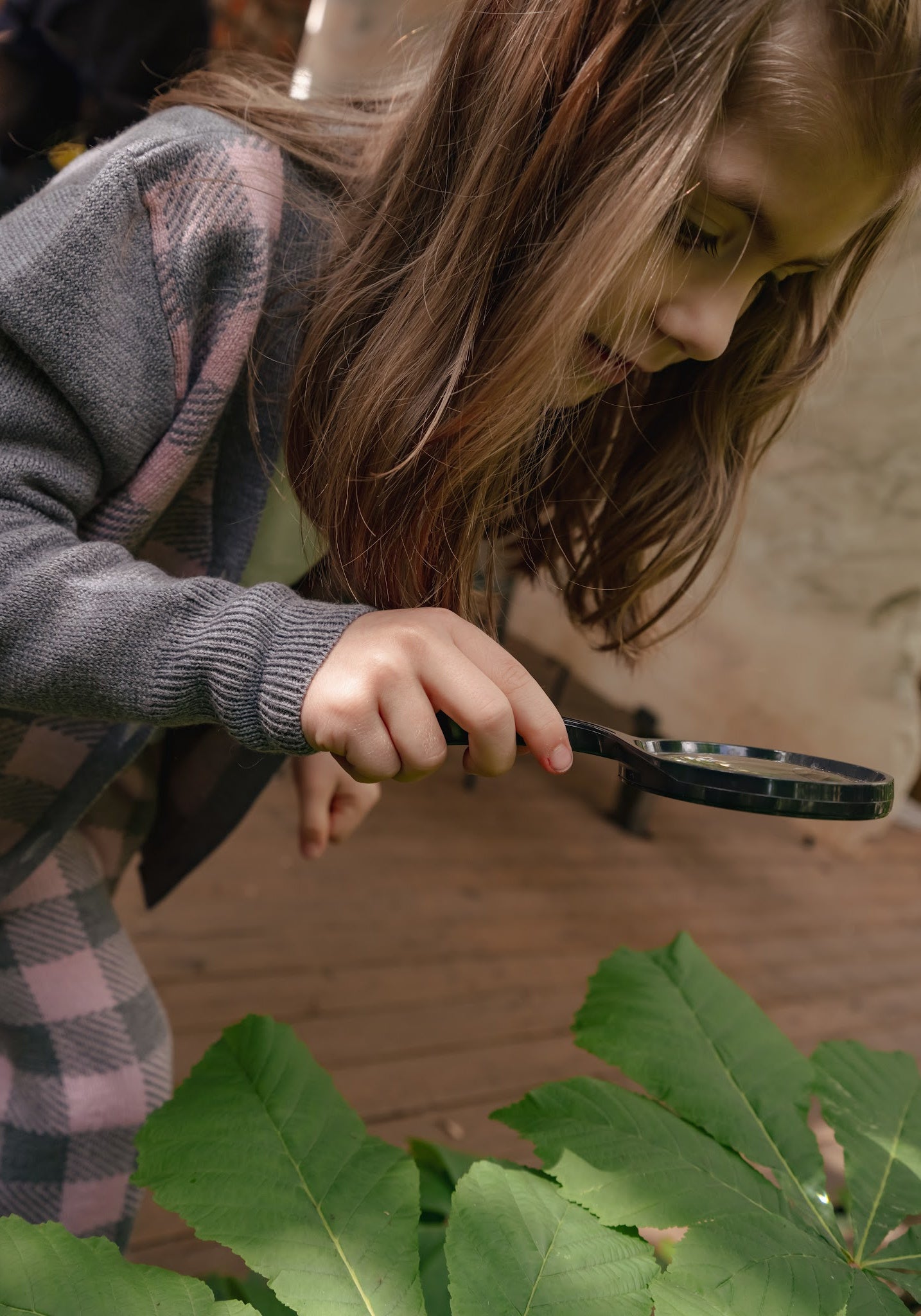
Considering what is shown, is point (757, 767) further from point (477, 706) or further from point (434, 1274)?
point (434, 1274)

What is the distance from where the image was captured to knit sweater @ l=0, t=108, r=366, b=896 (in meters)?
0.52

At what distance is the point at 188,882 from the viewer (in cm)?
182

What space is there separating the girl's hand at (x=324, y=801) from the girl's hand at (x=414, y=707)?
0.50 meters

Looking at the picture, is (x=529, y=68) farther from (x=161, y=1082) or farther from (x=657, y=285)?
(x=161, y=1082)

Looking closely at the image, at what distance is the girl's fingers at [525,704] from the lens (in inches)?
18.7

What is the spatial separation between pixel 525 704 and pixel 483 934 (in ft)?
5.13

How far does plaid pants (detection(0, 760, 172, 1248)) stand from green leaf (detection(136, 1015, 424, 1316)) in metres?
0.30

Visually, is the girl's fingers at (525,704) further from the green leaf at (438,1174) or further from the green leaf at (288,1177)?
the green leaf at (438,1174)

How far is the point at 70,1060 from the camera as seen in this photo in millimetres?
767

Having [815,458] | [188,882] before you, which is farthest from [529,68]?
[815,458]

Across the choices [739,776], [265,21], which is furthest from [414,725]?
[265,21]

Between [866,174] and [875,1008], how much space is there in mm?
1896

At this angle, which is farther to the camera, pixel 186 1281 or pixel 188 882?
pixel 188 882

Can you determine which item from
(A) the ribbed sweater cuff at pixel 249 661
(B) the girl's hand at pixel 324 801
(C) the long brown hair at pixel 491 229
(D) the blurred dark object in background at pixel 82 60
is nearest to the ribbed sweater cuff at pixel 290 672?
(A) the ribbed sweater cuff at pixel 249 661
